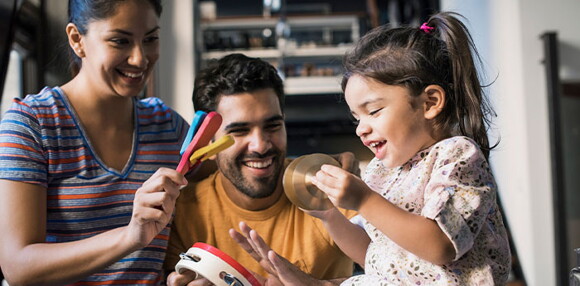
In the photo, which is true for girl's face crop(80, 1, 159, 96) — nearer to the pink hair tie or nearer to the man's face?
the man's face

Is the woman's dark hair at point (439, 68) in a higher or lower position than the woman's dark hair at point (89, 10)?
lower

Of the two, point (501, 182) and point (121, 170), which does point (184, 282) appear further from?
point (501, 182)

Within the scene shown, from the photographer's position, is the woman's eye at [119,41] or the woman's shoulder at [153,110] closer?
the woman's eye at [119,41]

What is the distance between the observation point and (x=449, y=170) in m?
1.15

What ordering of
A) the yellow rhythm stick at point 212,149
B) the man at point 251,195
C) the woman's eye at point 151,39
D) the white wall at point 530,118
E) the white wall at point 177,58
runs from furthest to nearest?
the white wall at point 530,118
the white wall at point 177,58
the man at point 251,195
the woman's eye at point 151,39
the yellow rhythm stick at point 212,149

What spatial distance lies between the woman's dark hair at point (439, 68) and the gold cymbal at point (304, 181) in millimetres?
199

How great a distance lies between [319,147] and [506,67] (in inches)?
96.2

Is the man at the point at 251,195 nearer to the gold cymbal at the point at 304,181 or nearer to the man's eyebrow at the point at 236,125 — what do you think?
the man's eyebrow at the point at 236,125

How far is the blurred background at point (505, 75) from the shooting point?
327 centimetres

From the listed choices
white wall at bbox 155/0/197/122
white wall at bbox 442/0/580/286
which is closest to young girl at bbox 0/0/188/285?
white wall at bbox 155/0/197/122

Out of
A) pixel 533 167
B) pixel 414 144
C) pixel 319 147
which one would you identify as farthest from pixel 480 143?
pixel 319 147

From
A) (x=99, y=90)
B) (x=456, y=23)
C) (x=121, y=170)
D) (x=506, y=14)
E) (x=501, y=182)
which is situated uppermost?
(x=506, y=14)

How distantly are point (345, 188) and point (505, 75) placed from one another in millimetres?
3567

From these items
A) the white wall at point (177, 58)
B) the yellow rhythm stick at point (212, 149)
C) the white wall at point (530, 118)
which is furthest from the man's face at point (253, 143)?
the white wall at point (530, 118)
